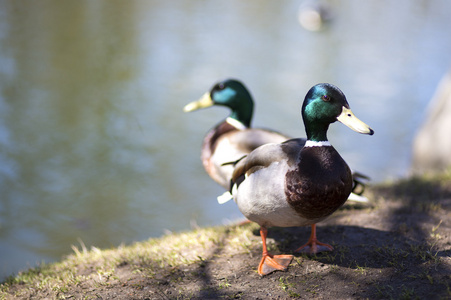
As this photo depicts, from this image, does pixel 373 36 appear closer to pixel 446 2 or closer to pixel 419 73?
pixel 419 73

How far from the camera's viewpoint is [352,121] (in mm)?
2916

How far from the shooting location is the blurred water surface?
645 cm

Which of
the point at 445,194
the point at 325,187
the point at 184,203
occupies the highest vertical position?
the point at 325,187

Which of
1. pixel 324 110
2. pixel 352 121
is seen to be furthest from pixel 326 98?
pixel 352 121

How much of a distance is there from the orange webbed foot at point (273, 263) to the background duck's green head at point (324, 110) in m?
0.77

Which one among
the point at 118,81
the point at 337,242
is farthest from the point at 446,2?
the point at 337,242

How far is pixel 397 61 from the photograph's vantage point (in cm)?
1231

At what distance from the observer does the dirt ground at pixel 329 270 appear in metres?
2.88

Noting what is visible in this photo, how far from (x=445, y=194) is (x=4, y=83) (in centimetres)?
808

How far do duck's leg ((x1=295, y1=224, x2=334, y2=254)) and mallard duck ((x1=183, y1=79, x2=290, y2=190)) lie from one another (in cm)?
75

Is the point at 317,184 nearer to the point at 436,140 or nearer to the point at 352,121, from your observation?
the point at 352,121

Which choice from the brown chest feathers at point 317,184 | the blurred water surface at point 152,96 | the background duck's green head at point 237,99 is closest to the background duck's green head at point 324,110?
the brown chest feathers at point 317,184

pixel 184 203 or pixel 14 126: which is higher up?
pixel 14 126

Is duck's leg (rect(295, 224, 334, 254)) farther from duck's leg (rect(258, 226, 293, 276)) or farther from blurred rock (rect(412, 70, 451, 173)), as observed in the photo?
blurred rock (rect(412, 70, 451, 173))
